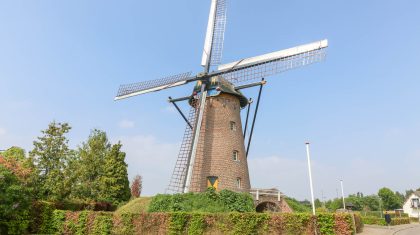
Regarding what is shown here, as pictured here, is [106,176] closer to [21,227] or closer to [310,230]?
[21,227]

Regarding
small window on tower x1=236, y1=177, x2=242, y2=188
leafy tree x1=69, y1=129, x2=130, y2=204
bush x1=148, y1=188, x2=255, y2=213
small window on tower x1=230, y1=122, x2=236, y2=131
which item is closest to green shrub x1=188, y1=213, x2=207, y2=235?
bush x1=148, y1=188, x2=255, y2=213

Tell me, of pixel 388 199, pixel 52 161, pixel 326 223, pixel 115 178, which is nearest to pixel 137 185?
pixel 115 178

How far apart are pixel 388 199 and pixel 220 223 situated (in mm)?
85690

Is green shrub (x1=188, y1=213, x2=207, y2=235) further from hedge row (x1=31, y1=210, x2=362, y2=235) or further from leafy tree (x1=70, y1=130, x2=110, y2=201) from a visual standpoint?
leafy tree (x1=70, y1=130, x2=110, y2=201)

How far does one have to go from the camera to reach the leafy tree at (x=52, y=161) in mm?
22577

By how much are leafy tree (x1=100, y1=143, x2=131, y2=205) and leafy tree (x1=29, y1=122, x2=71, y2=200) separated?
7088 mm

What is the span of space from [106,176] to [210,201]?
671 inches

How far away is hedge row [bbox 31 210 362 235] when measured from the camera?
595 inches

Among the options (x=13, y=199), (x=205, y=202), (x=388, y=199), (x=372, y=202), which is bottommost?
(x=13, y=199)

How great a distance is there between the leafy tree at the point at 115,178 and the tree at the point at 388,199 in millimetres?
77838

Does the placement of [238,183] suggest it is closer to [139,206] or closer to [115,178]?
[139,206]

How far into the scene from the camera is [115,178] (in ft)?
106

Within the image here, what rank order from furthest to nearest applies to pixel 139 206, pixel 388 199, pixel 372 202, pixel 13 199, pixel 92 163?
1. pixel 372 202
2. pixel 388 199
3. pixel 92 163
4. pixel 139 206
5. pixel 13 199

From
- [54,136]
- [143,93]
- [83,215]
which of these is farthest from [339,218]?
[54,136]
